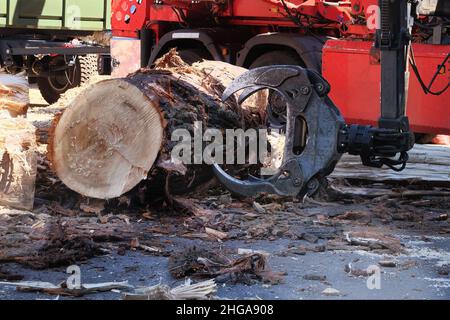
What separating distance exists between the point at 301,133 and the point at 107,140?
1618 millimetres

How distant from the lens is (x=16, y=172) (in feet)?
24.6

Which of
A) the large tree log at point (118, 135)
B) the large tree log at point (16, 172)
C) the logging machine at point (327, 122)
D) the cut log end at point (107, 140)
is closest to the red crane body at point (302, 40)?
the logging machine at point (327, 122)

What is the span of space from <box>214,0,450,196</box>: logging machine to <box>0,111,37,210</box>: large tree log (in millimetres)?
1535

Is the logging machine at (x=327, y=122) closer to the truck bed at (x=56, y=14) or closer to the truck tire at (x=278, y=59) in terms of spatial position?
the truck tire at (x=278, y=59)

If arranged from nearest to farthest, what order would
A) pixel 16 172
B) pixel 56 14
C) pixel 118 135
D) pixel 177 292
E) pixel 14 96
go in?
pixel 177 292 → pixel 16 172 → pixel 118 135 → pixel 14 96 → pixel 56 14

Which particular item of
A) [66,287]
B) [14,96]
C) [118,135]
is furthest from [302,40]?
[66,287]

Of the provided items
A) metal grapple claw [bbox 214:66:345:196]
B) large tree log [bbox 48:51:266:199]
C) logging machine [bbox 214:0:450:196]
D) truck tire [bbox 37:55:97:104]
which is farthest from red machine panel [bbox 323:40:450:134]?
truck tire [bbox 37:55:97:104]

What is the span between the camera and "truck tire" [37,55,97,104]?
1698 cm

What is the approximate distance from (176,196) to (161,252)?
157cm

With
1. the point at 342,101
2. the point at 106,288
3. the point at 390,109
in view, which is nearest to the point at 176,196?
the point at 390,109

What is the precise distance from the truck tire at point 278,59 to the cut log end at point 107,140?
446 cm

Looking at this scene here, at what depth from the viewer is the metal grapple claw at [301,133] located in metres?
7.89

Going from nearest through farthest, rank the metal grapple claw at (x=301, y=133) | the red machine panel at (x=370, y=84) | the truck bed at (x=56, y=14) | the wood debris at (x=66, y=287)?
the wood debris at (x=66, y=287)
the metal grapple claw at (x=301, y=133)
the red machine panel at (x=370, y=84)
the truck bed at (x=56, y=14)

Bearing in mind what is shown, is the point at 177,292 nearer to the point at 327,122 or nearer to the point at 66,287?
the point at 66,287
